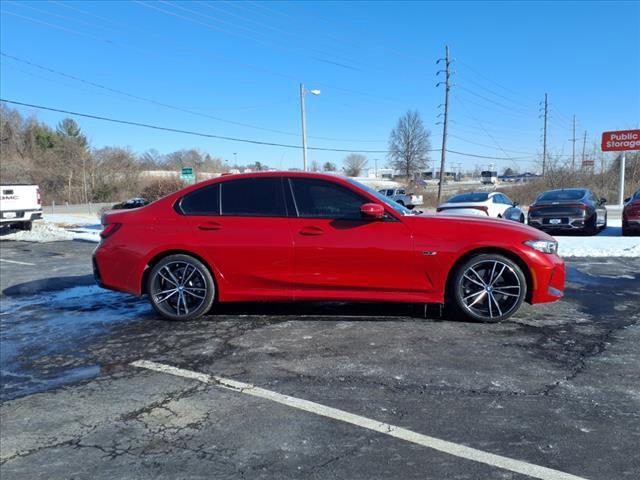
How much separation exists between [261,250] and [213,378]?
5.42ft

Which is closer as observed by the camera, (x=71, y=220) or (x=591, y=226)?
(x=591, y=226)

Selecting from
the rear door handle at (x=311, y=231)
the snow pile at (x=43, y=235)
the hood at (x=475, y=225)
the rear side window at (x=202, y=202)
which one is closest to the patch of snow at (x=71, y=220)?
the snow pile at (x=43, y=235)

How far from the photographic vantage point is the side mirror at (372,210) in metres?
4.85

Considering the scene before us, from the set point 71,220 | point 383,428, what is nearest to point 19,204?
point 71,220

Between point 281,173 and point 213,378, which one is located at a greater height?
point 281,173

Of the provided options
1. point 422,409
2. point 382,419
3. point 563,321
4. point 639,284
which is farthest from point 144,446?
point 639,284

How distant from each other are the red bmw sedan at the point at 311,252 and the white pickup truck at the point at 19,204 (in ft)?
41.0

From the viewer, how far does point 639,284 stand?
6.97 meters

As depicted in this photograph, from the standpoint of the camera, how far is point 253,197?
207 inches

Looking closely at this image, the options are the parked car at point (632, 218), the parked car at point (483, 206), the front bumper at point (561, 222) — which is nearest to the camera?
the parked car at point (632, 218)

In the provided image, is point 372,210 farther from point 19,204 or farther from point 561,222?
point 19,204

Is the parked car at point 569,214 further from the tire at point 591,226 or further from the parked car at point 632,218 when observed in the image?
the parked car at point 632,218

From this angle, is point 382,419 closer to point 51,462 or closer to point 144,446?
point 144,446

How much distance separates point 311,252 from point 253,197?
0.92 metres
